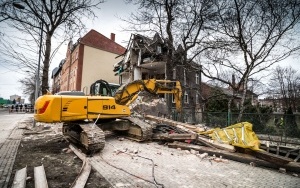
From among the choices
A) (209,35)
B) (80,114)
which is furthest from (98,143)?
(209,35)

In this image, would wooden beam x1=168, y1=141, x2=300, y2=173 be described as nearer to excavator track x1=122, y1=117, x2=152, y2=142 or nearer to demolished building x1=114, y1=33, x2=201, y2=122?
excavator track x1=122, y1=117, x2=152, y2=142

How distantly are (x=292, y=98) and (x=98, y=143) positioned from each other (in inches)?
1567

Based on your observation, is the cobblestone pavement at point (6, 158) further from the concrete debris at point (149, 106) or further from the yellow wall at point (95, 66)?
the yellow wall at point (95, 66)

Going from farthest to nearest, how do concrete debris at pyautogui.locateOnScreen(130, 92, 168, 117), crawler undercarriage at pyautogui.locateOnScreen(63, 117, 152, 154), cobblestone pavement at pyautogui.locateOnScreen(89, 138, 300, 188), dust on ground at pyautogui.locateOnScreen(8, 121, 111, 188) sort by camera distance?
1. concrete debris at pyautogui.locateOnScreen(130, 92, 168, 117)
2. crawler undercarriage at pyautogui.locateOnScreen(63, 117, 152, 154)
3. cobblestone pavement at pyautogui.locateOnScreen(89, 138, 300, 188)
4. dust on ground at pyautogui.locateOnScreen(8, 121, 111, 188)

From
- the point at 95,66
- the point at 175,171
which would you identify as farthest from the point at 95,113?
the point at 95,66

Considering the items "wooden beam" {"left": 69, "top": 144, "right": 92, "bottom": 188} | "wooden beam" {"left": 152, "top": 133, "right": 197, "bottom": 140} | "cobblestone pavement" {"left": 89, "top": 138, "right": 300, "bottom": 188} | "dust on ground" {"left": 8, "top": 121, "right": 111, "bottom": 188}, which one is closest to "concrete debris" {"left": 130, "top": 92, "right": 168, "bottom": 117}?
"wooden beam" {"left": 152, "top": 133, "right": 197, "bottom": 140}

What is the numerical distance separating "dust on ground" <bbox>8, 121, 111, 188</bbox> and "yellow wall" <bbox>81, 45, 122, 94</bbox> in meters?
25.6

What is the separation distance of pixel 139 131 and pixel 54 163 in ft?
12.0

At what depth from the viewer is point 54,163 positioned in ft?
20.8

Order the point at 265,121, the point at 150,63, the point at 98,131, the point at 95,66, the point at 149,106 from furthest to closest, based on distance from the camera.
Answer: the point at 95,66 < the point at 150,63 < the point at 149,106 < the point at 265,121 < the point at 98,131

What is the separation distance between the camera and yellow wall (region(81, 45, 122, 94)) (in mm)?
34531

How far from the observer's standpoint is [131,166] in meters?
6.14

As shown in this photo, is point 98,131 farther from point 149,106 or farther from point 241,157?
point 149,106

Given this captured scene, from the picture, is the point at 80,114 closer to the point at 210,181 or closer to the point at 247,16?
the point at 210,181
